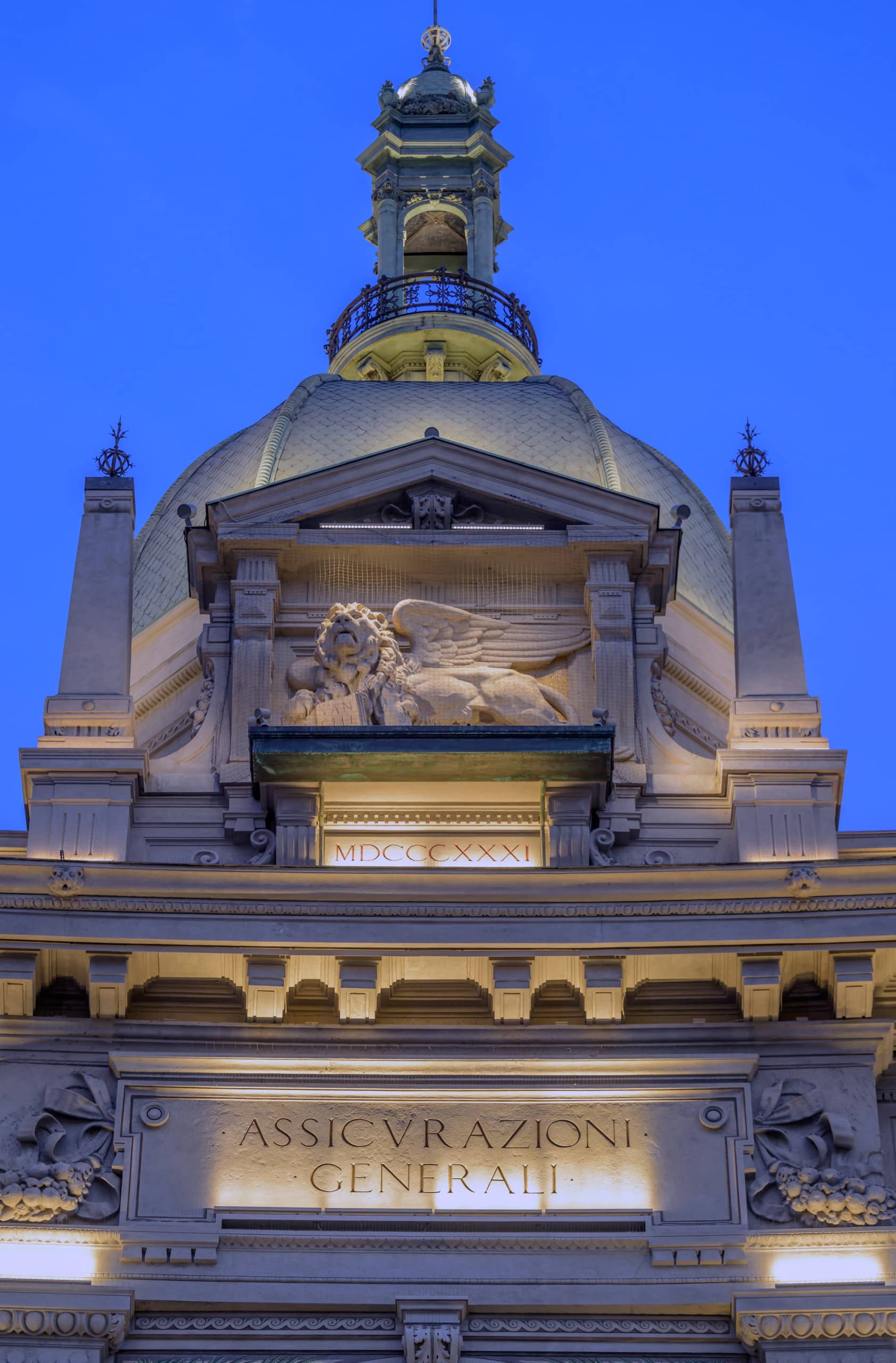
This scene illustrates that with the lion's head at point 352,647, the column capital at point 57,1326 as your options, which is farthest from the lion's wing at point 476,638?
the column capital at point 57,1326

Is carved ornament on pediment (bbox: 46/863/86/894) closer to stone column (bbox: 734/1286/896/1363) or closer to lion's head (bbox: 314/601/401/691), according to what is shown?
lion's head (bbox: 314/601/401/691)

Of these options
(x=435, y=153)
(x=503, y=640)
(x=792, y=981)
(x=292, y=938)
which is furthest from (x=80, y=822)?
(x=435, y=153)

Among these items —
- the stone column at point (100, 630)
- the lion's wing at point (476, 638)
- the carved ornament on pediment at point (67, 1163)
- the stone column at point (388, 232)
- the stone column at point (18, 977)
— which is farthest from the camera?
the stone column at point (388, 232)

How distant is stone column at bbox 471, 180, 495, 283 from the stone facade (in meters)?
14.4

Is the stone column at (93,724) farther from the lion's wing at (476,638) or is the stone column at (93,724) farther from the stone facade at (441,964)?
the lion's wing at (476,638)

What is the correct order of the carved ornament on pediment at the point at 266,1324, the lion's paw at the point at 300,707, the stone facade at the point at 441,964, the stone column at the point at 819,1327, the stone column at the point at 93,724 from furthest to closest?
the lion's paw at the point at 300,707
the stone column at the point at 93,724
the stone facade at the point at 441,964
the carved ornament on pediment at the point at 266,1324
the stone column at the point at 819,1327

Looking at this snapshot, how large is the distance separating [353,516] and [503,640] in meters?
2.02

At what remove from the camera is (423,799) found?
27109 millimetres

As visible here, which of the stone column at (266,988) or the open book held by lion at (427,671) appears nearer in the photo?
the stone column at (266,988)

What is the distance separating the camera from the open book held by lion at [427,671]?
2775 centimetres

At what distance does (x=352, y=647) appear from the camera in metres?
27.9

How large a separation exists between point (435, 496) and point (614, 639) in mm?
2390

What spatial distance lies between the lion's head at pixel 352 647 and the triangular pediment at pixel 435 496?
1.44 metres

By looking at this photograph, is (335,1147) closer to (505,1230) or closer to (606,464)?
(505,1230)
